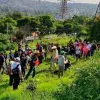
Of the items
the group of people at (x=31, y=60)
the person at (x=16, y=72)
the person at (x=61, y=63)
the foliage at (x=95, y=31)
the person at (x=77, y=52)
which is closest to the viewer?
the person at (x=16, y=72)

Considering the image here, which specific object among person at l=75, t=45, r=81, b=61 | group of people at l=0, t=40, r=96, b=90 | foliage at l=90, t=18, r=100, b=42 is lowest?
foliage at l=90, t=18, r=100, b=42

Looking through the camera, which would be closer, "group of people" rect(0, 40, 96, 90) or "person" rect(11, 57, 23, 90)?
"person" rect(11, 57, 23, 90)

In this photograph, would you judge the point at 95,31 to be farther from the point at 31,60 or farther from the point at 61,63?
the point at 31,60

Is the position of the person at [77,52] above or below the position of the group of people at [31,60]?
below

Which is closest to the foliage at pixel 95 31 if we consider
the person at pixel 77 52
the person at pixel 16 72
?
the person at pixel 77 52

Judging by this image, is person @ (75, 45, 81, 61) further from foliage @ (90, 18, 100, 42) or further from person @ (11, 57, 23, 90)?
foliage @ (90, 18, 100, 42)

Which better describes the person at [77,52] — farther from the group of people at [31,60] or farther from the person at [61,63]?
the person at [61,63]

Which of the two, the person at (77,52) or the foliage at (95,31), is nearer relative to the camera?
the person at (77,52)

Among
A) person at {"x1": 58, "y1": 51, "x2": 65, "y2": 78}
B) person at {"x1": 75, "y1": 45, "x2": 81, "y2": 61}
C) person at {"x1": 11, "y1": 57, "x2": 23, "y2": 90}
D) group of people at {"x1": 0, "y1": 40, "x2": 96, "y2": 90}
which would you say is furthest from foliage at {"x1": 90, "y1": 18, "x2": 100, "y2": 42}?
person at {"x1": 11, "y1": 57, "x2": 23, "y2": 90}

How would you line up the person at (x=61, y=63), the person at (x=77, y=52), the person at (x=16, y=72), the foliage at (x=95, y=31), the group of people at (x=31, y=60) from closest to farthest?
the person at (x=16, y=72), the group of people at (x=31, y=60), the person at (x=61, y=63), the person at (x=77, y=52), the foliage at (x=95, y=31)

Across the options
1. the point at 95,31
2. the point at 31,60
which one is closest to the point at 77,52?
the point at 31,60

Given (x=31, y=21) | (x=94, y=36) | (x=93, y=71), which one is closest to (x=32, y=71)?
(x=93, y=71)

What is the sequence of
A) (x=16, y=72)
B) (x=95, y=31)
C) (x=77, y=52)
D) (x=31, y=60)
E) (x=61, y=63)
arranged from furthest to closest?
(x=95, y=31), (x=77, y=52), (x=61, y=63), (x=31, y=60), (x=16, y=72)

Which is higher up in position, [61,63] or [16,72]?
[16,72]
